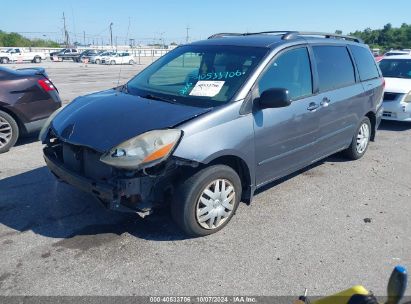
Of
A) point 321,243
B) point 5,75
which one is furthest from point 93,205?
point 5,75

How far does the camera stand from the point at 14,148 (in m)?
6.17

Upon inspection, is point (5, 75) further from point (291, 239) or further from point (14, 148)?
point (291, 239)

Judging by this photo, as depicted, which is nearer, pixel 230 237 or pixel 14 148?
pixel 230 237

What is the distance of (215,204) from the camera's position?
347cm

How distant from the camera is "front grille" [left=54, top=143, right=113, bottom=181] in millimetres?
3234

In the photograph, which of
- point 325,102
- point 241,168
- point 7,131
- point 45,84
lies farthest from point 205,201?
point 45,84

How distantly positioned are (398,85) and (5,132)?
7816mm

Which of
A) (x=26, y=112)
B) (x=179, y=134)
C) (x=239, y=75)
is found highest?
(x=239, y=75)

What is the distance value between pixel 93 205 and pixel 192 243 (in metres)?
1.31

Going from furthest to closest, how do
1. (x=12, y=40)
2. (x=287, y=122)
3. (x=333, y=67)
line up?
1. (x=12, y=40)
2. (x=333, y=67)
3. (x=287, y=122)

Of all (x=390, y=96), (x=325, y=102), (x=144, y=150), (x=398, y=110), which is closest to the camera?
(x=144, y=150)

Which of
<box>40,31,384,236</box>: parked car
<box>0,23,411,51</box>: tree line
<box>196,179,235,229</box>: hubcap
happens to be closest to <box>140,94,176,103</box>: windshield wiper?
<box>40,31,384,236</box>: parked car

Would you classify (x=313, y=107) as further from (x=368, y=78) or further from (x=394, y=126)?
(x=394, y=126)

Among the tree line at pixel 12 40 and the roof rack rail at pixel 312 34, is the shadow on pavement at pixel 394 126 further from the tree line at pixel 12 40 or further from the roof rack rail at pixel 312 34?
the tree line at pixel 12 40
